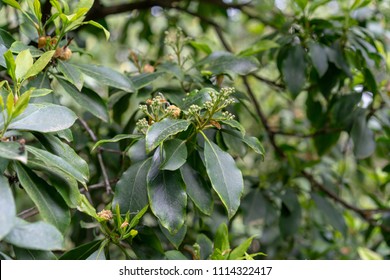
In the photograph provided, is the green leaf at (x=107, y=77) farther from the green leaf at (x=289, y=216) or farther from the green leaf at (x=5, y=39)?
Answer: the green leaf at (x=289, y=216)

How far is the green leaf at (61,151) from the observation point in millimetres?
925

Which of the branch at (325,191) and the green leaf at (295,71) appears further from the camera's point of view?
the branch at (325,191)

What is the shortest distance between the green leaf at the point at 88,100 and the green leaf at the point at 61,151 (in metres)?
0.20

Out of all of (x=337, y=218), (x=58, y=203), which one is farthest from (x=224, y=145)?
(x=337, y=218)

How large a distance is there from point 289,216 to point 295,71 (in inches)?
20.0

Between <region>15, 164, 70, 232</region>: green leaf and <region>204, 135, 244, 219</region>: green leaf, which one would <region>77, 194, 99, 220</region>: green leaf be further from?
<region>204, 135, 244, 219</region>: green leaf

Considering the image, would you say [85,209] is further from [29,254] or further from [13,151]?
[13,151]

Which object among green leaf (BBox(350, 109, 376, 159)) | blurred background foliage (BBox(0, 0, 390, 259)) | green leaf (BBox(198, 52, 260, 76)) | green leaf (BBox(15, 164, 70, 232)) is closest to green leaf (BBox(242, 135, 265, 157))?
blurred background foliage (BBox(0, 0, 390, 259))

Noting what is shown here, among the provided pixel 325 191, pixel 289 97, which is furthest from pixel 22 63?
pixel 325 191

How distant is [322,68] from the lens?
4.76 feet

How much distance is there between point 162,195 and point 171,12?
5.36ft

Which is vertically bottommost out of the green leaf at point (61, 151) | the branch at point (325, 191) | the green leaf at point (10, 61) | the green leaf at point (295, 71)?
the branch at point (325, 191)

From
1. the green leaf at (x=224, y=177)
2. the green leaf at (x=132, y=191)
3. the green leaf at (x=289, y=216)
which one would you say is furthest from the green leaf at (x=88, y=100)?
the green leaf at (x=289, y=216)

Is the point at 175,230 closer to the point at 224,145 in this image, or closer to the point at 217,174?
the point at 217,174
